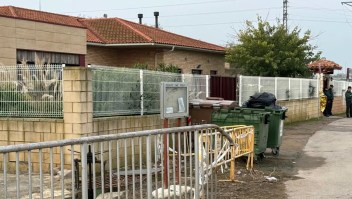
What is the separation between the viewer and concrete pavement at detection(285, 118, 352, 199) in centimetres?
855

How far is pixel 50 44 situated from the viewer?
18.2 m

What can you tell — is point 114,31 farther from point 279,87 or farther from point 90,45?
point 279,87

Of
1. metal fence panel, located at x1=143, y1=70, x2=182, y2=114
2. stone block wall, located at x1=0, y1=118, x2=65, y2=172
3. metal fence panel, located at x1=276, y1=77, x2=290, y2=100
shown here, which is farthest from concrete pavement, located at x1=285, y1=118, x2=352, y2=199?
metal fence panel, located at x1=276, y1=77, x2=290, y2=100

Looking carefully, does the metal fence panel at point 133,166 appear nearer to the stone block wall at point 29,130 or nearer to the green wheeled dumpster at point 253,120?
the stone block wall at point 29,130

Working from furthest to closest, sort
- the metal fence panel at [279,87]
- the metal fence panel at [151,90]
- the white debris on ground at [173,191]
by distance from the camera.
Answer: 1. the metal fence panel at [279,87]
2. the metal fence panel at [151,90]
3. the white debris on ground at [173,191]

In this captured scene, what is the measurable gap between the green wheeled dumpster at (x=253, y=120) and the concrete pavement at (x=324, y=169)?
3.24ft

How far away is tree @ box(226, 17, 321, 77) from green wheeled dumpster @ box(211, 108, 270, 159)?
1609 centimetres

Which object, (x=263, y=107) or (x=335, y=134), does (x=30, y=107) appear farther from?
(x=335, y=134)

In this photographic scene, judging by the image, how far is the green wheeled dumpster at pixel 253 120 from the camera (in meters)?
11.0

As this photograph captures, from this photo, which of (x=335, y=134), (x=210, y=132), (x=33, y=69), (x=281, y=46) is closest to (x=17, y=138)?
(x=33, y=69)

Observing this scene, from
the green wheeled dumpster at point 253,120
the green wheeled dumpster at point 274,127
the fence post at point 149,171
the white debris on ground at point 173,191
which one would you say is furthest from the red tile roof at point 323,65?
the fence post at point 149,171

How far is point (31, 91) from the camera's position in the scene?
10406 mm

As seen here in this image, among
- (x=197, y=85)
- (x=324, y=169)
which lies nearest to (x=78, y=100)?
(x=324, y=169)

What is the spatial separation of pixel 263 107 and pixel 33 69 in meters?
5.73
